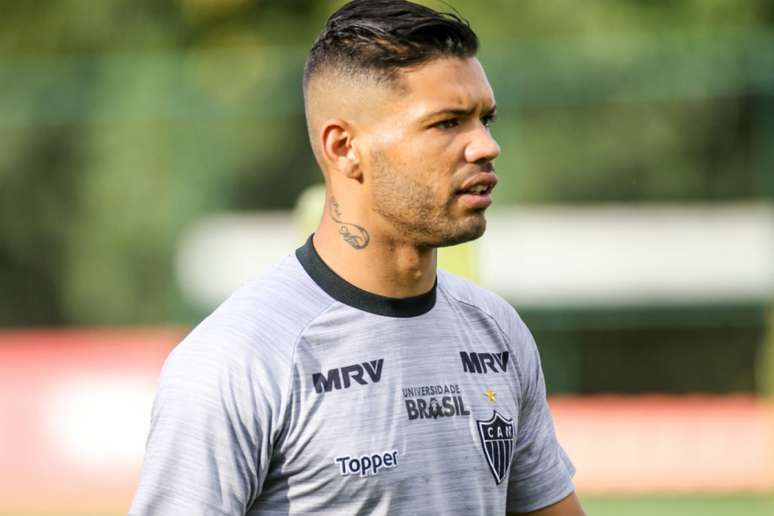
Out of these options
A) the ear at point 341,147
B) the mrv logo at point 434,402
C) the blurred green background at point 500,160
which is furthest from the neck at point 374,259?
the blurred green background at point 500,160

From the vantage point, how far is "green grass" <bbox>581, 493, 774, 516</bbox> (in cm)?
1057

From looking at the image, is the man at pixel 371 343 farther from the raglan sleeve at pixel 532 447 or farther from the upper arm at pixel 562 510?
the upper arm at pixel 562 510

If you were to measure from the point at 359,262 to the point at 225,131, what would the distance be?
398 inches

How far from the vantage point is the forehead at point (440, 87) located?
10.2ft

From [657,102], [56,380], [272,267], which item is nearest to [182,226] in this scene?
[56,380]

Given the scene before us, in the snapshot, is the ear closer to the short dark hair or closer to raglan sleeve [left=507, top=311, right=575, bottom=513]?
the short dark hair

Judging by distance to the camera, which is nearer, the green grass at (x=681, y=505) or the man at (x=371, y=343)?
the man at (x=371, y=343)

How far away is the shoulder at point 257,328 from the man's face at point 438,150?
27 centimetres

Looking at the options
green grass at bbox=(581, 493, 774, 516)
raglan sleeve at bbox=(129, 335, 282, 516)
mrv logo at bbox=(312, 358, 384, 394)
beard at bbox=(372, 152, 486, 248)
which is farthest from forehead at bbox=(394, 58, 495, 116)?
green grass at bbox=(581, 493, 774, 516)

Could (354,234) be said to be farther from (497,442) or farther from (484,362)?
(497,442)

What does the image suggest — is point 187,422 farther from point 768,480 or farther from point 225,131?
point 225,131

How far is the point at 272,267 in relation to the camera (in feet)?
10.6

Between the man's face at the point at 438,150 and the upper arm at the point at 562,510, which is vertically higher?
the man's face at the point at 438,150

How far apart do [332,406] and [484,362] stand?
414 millimetres
